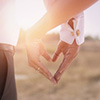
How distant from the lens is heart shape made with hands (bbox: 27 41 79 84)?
1.05 meters

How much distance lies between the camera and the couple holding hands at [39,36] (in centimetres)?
95

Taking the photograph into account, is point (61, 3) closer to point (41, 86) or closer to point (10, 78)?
point (10, 78)

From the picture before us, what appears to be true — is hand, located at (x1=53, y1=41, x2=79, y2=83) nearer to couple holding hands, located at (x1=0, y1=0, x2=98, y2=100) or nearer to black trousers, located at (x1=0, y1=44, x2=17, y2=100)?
couple holding hands, located at (x1=0, y1=0, x2=98, y2=100)

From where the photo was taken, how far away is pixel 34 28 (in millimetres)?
1018

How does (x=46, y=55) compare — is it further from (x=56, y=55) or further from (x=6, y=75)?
(x=6, y=75)

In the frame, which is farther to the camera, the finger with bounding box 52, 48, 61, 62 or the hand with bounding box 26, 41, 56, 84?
the finger with bounding box 52, 48, 61, 62

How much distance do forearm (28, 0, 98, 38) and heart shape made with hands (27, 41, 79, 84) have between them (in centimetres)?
6

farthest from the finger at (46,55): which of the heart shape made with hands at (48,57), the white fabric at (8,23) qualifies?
the white fabric at (8,23)

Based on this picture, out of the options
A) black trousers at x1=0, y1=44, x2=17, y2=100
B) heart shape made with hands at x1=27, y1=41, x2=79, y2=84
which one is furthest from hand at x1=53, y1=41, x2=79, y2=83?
black trousers at x1=0, y1=44, x2=17, y2=100

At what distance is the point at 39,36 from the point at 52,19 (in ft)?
0.32

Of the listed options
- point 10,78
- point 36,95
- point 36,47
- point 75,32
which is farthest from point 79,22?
point 36,95

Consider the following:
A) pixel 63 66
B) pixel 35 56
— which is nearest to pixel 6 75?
pixel 35 56

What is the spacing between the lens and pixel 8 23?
1.09 meters

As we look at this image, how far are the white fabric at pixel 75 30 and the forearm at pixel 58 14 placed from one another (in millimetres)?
182
